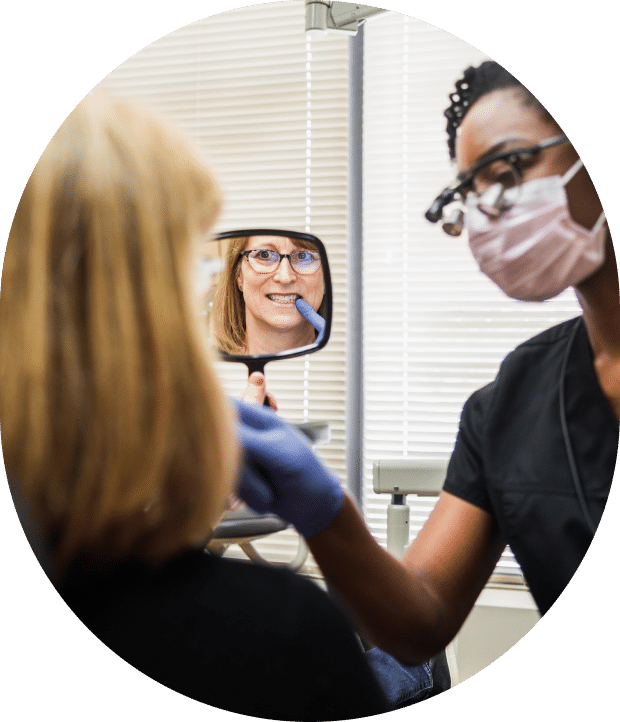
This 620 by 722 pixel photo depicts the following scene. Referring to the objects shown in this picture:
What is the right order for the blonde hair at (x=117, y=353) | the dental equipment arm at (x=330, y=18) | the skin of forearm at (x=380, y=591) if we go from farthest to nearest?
1. the dental equipment arm at (x=330, y=18)
2. the skin of forearm at (x=380, y=591)
3. the blonde hair at (x=117, y=353)

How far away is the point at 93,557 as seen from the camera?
1.24m

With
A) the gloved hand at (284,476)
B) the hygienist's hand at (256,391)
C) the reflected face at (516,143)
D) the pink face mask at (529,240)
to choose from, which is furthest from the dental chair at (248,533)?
the reflected face at (516,143)

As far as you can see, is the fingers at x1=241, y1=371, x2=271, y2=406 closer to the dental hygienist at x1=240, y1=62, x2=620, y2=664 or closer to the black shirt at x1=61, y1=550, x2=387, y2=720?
the dental hygienist at x1=240, y1=62, x2=620, y2=664

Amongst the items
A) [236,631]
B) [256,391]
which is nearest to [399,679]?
[236,631]

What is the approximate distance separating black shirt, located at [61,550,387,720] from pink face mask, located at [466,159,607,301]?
0.68 metres

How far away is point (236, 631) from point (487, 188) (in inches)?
36.9

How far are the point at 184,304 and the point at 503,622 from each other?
0.87 m

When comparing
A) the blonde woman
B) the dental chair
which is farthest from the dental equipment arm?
the dental chair

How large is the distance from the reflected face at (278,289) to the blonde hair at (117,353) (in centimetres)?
11

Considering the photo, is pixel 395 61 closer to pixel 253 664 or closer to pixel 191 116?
pixel 191 116

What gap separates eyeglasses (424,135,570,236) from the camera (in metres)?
1.29

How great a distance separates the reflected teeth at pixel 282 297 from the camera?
125 cm

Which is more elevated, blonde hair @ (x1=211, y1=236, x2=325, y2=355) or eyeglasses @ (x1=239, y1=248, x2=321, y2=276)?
eyeglasses @ (x1=239, y1=248, x2=321, y2=276)

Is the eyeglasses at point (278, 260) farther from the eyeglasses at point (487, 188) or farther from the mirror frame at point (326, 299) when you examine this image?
the eyeglasses at point (487, 188)
